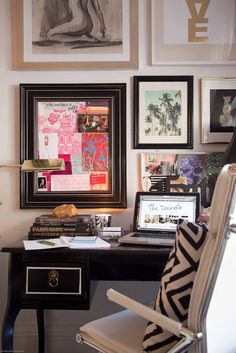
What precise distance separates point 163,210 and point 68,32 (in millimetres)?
1130

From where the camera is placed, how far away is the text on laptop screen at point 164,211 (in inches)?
72.2

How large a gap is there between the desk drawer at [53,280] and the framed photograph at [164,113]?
2.76ft

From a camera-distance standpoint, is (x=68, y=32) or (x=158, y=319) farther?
(x=68, y=32)

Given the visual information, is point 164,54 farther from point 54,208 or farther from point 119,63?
point 54,208

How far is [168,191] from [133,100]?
0.55 meters

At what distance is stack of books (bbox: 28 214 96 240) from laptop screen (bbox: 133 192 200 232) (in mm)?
259

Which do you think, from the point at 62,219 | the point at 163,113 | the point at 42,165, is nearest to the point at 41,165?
the point at 42,165

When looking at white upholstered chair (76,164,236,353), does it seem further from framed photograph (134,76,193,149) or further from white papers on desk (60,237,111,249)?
framed photograph (134,76,193,149)

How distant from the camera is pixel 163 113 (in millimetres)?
2088

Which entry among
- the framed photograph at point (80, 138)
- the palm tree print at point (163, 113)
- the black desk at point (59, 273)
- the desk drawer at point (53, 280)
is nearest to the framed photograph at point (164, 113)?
the palm tree print at point (163, 113)

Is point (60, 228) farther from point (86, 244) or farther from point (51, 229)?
point (86, 244)

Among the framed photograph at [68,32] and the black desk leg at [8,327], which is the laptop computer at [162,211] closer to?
the black desk leg at [8,327]

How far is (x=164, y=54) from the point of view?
6.81 feet

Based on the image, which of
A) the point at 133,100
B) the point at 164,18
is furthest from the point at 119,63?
the point at 164,18
